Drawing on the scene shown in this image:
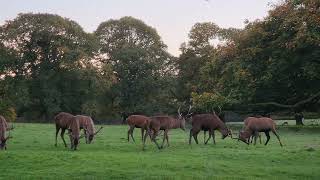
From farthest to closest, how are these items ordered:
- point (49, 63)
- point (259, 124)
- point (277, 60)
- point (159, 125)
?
point (49, 63), point (277, 60), point (259, 124), point (159, 125)

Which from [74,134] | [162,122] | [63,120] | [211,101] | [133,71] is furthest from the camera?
[133,71]

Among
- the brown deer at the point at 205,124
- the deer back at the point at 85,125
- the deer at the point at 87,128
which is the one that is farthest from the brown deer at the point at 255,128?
the deer back at the point at 85,125

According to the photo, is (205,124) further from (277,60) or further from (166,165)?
(277,60)

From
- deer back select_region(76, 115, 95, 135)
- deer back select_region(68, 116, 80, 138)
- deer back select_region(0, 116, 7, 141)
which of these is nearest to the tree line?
deer back select_region(76, 115, 95, 135)

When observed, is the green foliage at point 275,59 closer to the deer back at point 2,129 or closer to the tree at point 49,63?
the tree at point 49,63

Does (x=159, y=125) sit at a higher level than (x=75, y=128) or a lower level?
higher

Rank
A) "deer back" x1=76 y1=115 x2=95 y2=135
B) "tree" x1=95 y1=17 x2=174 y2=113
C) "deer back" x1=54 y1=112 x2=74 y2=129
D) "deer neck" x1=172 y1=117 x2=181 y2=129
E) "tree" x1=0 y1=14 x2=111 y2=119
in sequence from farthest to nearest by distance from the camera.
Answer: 1. "tree" x1=95 y1=17 x2=174 y2=113
2. "tree" x1=0 y1=14 x2=111 y2=119
3. "deer back" x1=76 y1=115 x2=95 y2=135
4. "deer neck" x1=172 y1=117 x2=181 y2=129
5. "deer back" x1=54 y1=112 x2=74 y2=129

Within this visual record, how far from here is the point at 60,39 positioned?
68.6 m

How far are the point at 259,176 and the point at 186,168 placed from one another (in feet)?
7.96

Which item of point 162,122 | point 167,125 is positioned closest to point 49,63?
point 167,125

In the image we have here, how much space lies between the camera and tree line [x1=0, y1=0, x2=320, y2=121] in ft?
150

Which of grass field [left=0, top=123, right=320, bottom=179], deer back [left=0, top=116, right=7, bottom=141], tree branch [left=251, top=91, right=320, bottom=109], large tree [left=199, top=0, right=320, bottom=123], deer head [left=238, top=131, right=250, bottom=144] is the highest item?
large tree [left=199, top=0, right=320, bottom=123]

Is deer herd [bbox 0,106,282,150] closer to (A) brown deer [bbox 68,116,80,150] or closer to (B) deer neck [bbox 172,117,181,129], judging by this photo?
(B) deer neck [bbox 172,117,181,129]

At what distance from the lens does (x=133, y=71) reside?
7394cm
